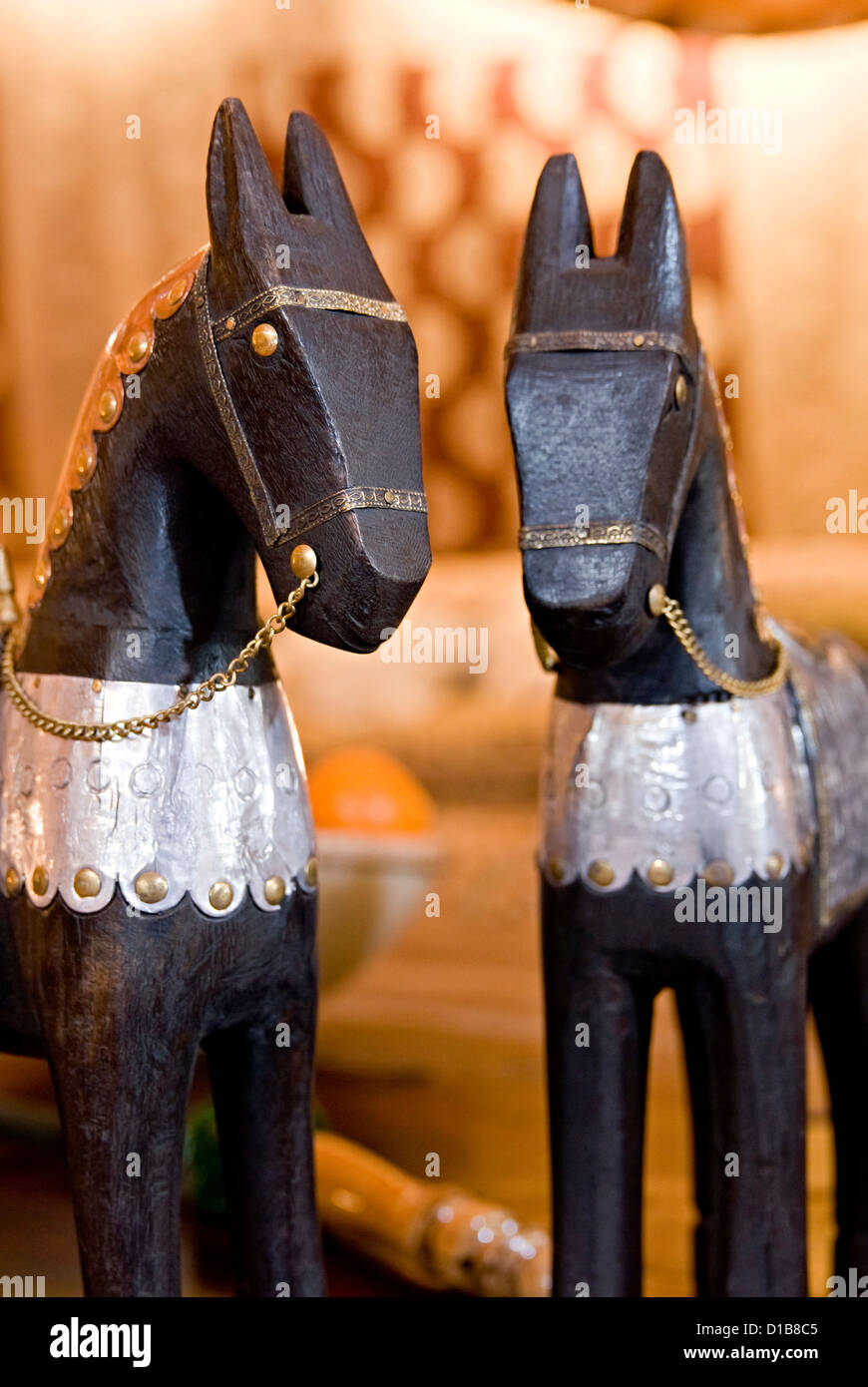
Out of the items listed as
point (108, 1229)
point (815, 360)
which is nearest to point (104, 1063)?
point (108, 1229)

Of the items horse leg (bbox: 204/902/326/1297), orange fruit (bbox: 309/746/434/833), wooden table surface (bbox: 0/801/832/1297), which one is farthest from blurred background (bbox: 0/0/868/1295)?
horse leg (bbox: 204/902/326/1297)

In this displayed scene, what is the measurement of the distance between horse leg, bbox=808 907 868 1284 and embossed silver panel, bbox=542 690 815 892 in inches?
11.5

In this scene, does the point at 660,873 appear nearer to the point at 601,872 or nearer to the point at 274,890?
the point at 601,872

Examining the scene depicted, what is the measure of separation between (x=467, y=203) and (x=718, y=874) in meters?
2.78

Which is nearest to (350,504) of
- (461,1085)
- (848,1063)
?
(848,1063)

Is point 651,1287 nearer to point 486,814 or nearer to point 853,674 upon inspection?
point 853,674

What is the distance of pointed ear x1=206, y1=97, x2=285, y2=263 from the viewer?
2.27 ft

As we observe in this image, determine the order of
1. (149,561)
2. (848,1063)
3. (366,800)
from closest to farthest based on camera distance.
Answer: (149,561) < (848,1063) < (366,800)

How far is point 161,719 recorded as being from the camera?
2.46ft

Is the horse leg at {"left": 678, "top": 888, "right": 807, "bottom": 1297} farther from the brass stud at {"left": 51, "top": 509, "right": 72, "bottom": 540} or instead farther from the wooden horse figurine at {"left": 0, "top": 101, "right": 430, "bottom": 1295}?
the brass stud at {"left": 51, "top": 509, "right": 72, "bottom": 540}

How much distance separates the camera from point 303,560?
68cm

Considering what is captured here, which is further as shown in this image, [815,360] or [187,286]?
[815,360]

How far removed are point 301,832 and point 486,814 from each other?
5.88ft

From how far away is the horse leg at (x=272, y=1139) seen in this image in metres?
0.82
